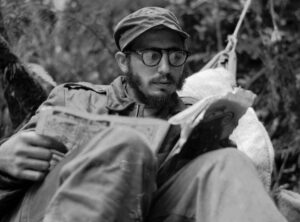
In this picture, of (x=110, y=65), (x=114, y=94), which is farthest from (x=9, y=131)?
(x=110, y=65)

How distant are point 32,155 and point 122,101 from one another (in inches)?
23.9

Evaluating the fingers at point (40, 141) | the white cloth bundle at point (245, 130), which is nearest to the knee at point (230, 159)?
the fingers at point (40, 141)

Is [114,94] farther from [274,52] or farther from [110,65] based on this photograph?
[110,65]

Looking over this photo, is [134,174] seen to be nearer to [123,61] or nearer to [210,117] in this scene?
[210,117]

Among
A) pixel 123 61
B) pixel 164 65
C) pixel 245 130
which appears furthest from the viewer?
pixel 245 130

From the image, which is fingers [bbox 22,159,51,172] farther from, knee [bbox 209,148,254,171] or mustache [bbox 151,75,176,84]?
mustache [bbox 151,75,176,84]

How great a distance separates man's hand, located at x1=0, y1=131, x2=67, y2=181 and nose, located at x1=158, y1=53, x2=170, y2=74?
0.62m

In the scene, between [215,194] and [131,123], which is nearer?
[215,194]

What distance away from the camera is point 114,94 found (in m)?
3.21

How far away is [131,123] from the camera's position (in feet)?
8.50

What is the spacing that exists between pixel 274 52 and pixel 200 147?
337 cm

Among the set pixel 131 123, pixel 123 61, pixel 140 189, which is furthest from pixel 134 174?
pixel 123 61

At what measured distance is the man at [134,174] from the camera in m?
2.34

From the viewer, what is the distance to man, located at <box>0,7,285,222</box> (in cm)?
234
